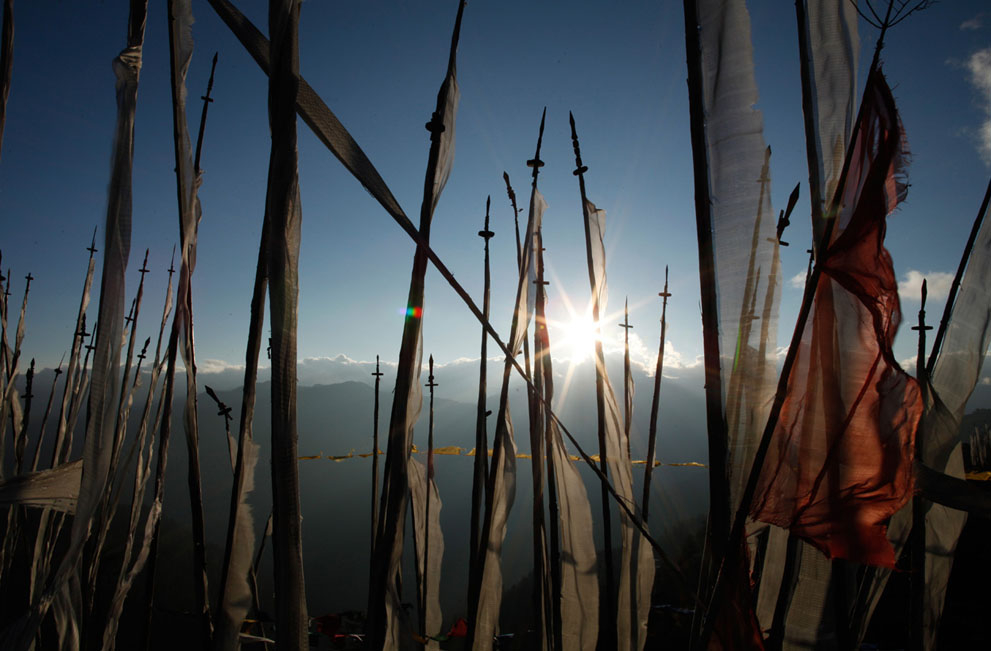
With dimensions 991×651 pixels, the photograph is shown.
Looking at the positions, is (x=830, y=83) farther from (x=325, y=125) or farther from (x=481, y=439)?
(x=481, y=439)

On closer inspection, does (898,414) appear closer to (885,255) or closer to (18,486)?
(885,255)

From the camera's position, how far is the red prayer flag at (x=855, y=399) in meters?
1.27

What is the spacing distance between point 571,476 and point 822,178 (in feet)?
7.76

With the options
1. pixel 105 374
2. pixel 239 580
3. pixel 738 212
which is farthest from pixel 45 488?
pixel 738 212

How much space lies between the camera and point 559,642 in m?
2.99

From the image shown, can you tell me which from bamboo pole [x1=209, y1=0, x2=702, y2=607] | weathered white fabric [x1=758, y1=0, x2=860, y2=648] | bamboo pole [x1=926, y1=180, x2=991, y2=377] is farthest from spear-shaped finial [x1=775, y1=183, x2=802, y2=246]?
bamboo pole [x1=209, y1=0, x2=702, y2=607]

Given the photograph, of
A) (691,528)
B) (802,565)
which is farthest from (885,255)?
(691,528)

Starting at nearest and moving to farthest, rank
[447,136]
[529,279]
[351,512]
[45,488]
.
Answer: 1. [45,488]
2. [447,136]
3. [529,279]
4. [351,512]

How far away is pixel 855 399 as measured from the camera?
4.33ft

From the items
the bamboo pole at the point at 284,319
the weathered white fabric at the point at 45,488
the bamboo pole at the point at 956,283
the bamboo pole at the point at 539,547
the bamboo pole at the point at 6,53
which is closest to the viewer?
the bamboo pole at the point at 284,319

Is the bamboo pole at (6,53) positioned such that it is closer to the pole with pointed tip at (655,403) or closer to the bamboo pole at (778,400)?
the bamboo pole at (778,400)

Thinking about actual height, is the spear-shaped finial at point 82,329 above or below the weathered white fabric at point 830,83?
below

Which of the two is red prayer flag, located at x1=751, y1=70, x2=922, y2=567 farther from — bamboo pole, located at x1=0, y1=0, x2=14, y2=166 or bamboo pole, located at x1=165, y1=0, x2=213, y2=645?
bamboo pole, located at x1=0, y1=0, x2=14, y2=166

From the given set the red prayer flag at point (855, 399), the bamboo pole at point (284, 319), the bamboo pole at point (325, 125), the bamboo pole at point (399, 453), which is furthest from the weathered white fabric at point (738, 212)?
the bamboo pole at point (284, 319)
